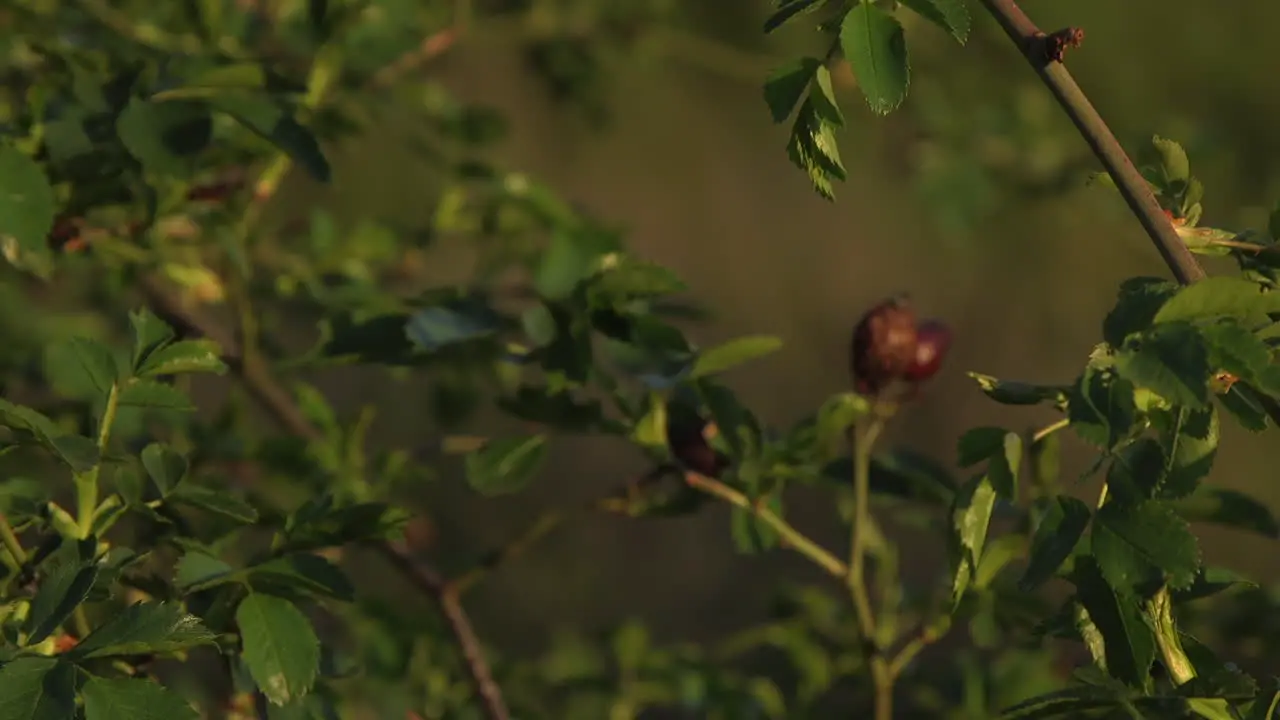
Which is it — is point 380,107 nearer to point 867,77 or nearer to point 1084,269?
point 867,77

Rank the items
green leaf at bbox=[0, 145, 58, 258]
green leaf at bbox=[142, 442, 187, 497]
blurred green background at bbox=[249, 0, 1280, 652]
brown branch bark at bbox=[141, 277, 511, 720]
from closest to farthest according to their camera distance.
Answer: green leaf at bbox=[142, 442, 187, 497] → green leaf at bbox=[0, 145, 58, 258] → brown branch bark at bbox=[141, 277, 511, 720] → blurred green background at bbox=[249, 0, 1280, 652]

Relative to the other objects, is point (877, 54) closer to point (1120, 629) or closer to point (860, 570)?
point (1120, 629)

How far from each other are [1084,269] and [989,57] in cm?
74

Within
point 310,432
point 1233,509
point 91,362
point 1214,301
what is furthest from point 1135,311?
point 310,432

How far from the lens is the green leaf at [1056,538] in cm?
71

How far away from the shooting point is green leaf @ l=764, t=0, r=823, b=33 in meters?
0.74

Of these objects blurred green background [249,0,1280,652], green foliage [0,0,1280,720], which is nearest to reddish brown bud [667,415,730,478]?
green foliage [0,0,1280,720]

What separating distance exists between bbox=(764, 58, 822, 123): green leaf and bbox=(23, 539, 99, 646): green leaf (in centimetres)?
39

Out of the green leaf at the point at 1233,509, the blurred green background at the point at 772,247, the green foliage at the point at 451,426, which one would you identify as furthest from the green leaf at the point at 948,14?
the blurred green background at the point at 772,247

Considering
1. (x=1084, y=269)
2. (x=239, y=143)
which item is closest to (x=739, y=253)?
(x=1084, y=269)

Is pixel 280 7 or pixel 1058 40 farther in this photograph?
pixel 280 7

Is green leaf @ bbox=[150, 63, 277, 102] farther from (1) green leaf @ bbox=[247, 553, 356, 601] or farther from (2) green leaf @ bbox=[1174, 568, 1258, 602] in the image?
(2) green leaf @ bbox=[1174, 568, 1258, 602]

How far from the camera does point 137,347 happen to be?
86cm

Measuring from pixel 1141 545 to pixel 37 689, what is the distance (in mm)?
494
